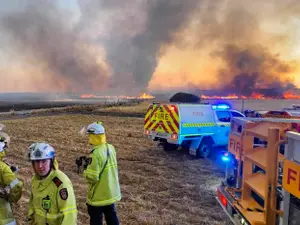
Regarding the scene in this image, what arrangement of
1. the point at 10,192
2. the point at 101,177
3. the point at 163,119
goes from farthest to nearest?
the point at 163,119 → the point at 101,177 → the point at 10,192

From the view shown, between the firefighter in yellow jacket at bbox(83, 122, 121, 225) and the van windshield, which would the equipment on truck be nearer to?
the firefighter in yellow jacket at bbox(83, 122, 121, 225)

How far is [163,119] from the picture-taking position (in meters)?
11.1

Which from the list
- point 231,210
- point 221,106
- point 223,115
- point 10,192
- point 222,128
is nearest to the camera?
point 10,192

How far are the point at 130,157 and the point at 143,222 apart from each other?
5.07 metres

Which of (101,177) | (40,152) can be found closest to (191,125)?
(101,177)

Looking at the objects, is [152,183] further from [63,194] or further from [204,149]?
[63,194]

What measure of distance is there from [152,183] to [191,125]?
3.76 m

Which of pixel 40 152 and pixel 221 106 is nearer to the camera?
pixel 40 152

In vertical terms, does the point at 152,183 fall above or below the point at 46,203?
below

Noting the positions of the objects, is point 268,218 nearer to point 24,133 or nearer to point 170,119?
point 170,119

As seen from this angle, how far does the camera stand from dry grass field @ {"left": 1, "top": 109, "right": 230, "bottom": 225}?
581 cm

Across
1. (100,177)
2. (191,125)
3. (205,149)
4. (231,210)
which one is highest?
(100,177)

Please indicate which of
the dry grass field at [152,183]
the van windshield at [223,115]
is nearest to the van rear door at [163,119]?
the dry grass field at [152,183]

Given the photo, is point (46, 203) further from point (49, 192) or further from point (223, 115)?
point (223, 115)
